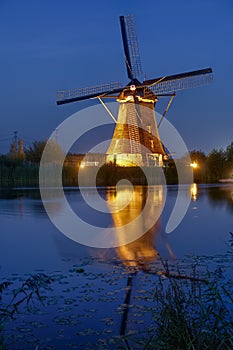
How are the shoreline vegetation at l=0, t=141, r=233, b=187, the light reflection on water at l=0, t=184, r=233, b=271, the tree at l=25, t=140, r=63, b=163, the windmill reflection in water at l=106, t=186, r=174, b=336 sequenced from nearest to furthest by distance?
1. the windmill reflection in water at l=106, t=186, r=174, b=336
2. the light reflection on water at l=0, t=184, r=233, b=271
3. the shoreline vegetation at l=0, t=141, r=233, b=187
4. the tree at l=25, t=140, r=63, b=163

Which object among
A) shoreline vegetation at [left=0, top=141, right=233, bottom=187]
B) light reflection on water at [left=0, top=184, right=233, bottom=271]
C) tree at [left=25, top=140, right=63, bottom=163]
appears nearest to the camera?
light reflection on water at [left=0, top=184, right=233, bottom=271]

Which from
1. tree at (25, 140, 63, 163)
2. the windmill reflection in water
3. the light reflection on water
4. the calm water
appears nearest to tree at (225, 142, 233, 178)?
tree at (25, 140, 63, 163)

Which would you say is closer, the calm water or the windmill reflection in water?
the calm water

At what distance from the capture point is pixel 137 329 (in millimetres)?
3422

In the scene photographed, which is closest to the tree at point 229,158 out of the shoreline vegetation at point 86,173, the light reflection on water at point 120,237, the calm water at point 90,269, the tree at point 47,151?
the shoreline vegetation at point 86,173

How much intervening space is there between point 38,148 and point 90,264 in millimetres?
40326

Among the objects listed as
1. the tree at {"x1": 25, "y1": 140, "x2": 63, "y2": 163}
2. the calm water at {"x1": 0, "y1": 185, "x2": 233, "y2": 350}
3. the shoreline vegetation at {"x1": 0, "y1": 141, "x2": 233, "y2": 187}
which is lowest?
the calm water at {"x1": 0, "y1": 185, "x2": 233, "y2": 350}

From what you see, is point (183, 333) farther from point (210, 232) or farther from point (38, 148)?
point (38, 148)

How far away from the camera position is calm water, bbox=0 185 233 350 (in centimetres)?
345

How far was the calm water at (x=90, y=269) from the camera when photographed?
3.45 metres

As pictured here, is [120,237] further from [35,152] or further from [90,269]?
[35,152]

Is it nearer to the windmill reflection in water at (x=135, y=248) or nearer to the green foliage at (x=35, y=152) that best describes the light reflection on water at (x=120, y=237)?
the windmill reflection in water at (x=135, y=248)

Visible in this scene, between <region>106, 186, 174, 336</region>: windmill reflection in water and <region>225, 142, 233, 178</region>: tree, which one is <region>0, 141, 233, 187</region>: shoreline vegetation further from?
<region>106, 186, 174, 336</region>: windmill reflection in water

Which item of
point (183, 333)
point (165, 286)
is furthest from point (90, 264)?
point (183, 333)
